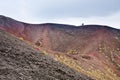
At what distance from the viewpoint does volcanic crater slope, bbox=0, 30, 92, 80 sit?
17.5 meters

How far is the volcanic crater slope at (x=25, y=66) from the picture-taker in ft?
57.5

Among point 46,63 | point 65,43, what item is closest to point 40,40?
point 65,43

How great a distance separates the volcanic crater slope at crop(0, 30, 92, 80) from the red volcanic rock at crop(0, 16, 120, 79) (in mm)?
30599

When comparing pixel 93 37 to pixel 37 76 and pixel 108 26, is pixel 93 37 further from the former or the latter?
pixel 37 76

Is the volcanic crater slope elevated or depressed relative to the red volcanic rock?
elevated

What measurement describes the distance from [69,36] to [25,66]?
43208 millimetres

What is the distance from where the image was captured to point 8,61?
61.9ft

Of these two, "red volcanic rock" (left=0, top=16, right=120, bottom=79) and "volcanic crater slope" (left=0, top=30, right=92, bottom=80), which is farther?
"red volcanic rock" (left=0, top=16, right=120, bottom=79)

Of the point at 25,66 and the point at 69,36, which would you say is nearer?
the point at 25,66

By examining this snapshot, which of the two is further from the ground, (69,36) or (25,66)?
(25,66)

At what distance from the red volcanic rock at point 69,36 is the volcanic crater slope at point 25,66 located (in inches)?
1205

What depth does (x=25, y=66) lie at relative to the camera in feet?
62.0

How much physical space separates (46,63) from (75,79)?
197cm

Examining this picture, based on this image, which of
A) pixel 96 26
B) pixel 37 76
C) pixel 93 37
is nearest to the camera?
pixel 37 76
